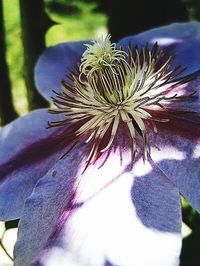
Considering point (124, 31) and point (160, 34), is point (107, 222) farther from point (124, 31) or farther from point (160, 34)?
point (124, 31)

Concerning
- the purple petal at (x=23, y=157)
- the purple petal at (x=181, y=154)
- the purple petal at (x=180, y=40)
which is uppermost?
the purple petal at (x=180, y=40)

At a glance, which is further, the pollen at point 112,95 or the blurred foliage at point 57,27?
the blurred foliage at point 57,27

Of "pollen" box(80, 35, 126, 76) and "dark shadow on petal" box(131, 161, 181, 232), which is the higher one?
"pollen" box(80, 35, 126, 76)

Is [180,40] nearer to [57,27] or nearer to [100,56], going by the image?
[100,56]

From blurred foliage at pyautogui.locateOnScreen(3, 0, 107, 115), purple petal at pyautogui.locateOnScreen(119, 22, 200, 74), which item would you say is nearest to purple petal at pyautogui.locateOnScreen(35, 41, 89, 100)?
purple petal at pyautogui.locateOnScreen(119, 22, 200, 74)

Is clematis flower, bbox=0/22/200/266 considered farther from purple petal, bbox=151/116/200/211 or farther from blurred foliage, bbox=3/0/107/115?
blurred foliage, bbox=3/0/107/115

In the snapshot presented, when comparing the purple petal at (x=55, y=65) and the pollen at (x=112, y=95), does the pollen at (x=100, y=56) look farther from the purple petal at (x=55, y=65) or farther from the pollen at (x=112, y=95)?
the purple petal at (x=55, y=65)

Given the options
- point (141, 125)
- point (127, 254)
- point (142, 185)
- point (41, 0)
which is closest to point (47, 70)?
point (41, 0)

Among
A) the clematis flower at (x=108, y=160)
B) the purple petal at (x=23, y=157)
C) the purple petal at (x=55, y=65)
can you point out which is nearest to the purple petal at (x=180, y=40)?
the clematis flower at (x=108, y=160)
